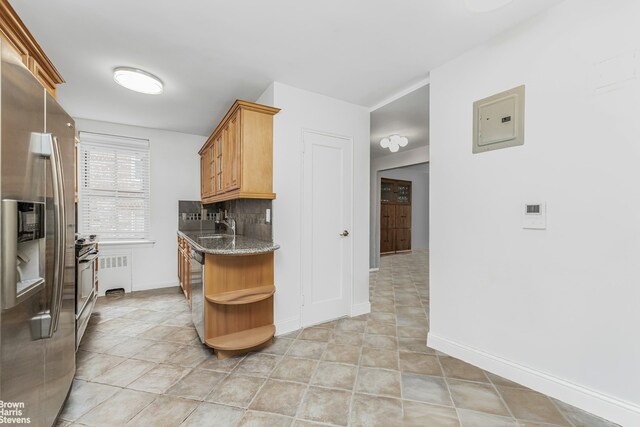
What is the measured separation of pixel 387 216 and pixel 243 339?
19.8ft

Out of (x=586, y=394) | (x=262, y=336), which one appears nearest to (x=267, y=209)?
(x=262, y=336)

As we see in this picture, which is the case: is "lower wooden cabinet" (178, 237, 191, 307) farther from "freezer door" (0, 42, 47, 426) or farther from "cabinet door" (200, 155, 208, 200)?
"freezer door" (0, 42, 47, 426)

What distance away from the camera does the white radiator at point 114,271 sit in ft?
12.8

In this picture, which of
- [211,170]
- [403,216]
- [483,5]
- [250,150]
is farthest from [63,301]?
[403,216]

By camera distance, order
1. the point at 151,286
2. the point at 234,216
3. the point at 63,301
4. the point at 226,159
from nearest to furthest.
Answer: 1. the point at 63,301
2. the point at 226,159
3. the point at 234,216
4. the point at 151,286

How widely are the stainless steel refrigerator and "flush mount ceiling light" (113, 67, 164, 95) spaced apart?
1.28m

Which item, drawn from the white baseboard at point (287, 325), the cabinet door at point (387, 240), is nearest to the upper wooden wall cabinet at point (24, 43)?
the white baseboard at point (287, 325)

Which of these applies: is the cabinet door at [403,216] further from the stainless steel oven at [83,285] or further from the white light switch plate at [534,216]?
the stainless steel oven at [83,285]

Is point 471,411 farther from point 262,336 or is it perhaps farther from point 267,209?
point 267,209

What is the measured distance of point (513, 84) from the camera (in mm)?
1932

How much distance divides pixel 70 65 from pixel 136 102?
33.4 inches

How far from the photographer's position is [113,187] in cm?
405

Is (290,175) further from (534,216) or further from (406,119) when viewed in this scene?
(406,119)

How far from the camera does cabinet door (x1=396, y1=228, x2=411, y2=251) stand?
796 centimetres
